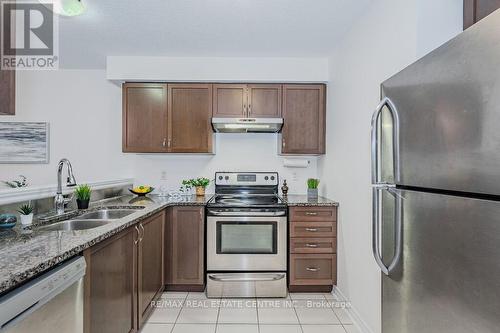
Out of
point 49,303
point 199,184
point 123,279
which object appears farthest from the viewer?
point 199,184

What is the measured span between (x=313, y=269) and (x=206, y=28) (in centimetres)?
251

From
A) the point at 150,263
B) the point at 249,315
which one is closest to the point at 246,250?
the point at 249,315

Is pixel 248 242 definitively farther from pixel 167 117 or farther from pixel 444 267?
pixel 444 267

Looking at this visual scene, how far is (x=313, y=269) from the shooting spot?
9.35 feet

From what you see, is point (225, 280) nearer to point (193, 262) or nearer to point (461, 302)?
point (193, 262)

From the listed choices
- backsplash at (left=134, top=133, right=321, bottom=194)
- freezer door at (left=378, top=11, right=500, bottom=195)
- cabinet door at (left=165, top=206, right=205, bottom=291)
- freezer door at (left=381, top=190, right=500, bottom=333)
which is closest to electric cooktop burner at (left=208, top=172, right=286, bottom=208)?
backsplash at (left=134, top=133, right=321, bottom=194)

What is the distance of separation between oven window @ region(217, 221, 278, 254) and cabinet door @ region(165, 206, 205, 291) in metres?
0.21

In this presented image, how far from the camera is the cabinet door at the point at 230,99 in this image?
329 cm

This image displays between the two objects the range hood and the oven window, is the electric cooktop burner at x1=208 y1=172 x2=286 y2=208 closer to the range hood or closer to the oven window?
the range hood

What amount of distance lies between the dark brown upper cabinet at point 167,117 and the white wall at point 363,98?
145 cm

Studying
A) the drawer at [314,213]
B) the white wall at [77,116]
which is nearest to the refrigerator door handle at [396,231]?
the drawer at [314,213]

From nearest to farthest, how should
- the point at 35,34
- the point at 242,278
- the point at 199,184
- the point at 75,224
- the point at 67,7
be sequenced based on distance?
the point at 75,224, the point at 67,7, the point at 35,34, the point at 242,278, the point at 199,184

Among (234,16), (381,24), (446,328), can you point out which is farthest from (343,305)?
(234,16)

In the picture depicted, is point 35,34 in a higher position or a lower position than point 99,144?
higher
